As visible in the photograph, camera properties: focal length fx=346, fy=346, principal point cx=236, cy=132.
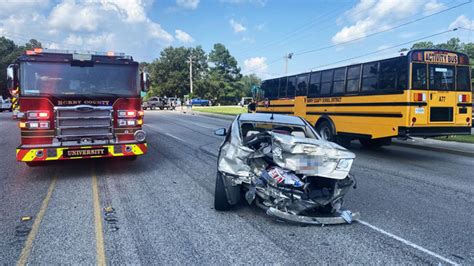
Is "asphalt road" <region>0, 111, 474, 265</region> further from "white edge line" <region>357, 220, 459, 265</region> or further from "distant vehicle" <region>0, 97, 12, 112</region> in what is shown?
"distant vehicle" <region>0, 97, 12, 112</region>

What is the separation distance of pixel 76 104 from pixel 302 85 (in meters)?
9.55

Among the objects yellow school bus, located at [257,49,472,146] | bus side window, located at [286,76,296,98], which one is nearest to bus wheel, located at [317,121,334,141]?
yellow school bus, located at [257,49,472,146]

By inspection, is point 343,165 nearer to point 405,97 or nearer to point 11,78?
point 405,97

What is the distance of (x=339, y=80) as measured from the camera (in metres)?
12.2

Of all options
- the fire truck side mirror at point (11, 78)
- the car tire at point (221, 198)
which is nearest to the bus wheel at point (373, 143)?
the car tire at point (221, 198)

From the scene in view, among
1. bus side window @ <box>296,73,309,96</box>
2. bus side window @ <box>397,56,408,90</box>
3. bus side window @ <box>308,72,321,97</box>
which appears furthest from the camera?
bus side window @ <box>296,73,309,96</box>

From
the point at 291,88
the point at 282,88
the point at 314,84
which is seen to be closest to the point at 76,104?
the point at 314,84

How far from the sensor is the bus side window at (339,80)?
12.0 meters

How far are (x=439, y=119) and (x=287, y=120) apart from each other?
20.2 feet

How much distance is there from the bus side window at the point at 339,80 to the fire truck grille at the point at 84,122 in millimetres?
7939

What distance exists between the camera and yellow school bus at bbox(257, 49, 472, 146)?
9453 mm

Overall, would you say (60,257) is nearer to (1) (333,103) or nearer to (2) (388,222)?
→ (2) (388,222)

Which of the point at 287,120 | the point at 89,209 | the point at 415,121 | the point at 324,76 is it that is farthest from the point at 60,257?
the point at 324,76

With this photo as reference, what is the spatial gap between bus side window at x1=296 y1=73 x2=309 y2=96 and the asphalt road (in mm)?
6813
